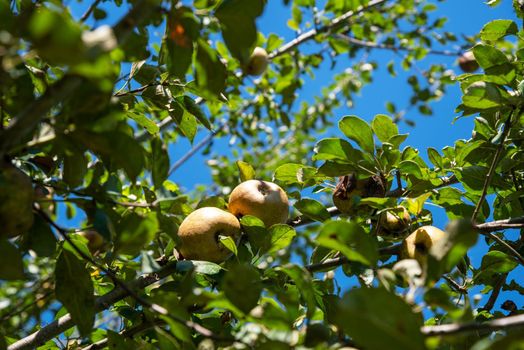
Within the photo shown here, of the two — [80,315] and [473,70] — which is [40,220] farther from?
[473,70]

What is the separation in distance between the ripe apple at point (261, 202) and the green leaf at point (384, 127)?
0.33 m

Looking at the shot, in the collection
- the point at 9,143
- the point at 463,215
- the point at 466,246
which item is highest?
the point at 463,215

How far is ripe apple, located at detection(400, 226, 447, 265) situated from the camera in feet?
3.94

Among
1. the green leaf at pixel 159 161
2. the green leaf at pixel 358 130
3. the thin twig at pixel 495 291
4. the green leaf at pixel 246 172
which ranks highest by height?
the green leaf at pixel 246 172

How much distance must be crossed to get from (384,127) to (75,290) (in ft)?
2.97

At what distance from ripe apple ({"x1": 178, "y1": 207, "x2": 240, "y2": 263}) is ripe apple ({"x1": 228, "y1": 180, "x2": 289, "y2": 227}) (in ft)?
0.32

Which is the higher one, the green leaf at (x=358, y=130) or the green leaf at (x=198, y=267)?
the green leaf at (x=358, y=130)

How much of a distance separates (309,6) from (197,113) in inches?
85.9

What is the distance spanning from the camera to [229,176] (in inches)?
182

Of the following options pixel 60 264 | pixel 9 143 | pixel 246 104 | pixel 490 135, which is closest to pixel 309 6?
pixel 246 104

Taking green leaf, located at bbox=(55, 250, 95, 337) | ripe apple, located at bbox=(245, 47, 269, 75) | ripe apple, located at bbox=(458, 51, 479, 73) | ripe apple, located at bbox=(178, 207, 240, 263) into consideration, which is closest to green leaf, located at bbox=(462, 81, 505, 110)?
ripe apple, located at bbox=(178, 207, 240, 263)

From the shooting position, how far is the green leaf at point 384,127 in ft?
4.68

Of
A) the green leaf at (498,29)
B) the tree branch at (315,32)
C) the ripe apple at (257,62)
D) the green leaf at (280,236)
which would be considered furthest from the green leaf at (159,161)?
the tree branch at (315,32)

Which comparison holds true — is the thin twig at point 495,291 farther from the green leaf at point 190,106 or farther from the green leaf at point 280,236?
the green leaf at point 190,106
